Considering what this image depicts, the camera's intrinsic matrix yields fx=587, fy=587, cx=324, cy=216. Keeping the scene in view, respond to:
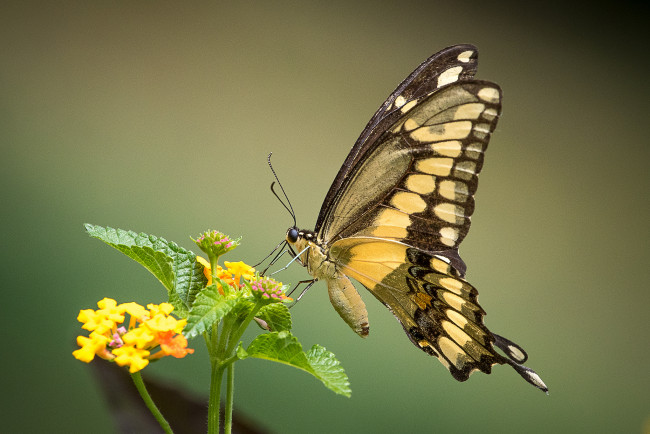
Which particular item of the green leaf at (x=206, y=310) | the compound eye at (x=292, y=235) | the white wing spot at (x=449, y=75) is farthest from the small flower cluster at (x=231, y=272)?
the white wing spot at (x=449, y=75)

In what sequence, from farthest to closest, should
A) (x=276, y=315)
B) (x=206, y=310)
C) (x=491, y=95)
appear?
1. (x=491, y=95)
2. (x=276, y=315)
3. (x=206, y=310)

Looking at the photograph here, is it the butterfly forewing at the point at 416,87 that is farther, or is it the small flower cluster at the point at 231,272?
the butterfly forewing at the point at 416,87

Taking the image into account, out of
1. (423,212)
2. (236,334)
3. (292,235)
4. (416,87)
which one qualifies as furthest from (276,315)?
(416,87)

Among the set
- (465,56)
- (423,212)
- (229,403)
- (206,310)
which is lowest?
(229,403)

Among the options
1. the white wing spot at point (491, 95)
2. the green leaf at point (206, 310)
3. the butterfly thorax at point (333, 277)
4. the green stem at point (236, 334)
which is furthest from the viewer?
the butterfly thorax at point (333, 277)

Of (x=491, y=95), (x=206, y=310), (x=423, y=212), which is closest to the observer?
(x=206, y=310)

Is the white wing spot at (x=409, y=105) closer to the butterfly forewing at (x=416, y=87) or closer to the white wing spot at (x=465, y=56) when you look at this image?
the butterfly forewing at (x=416, y=87)

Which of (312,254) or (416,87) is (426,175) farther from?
(312,254)
